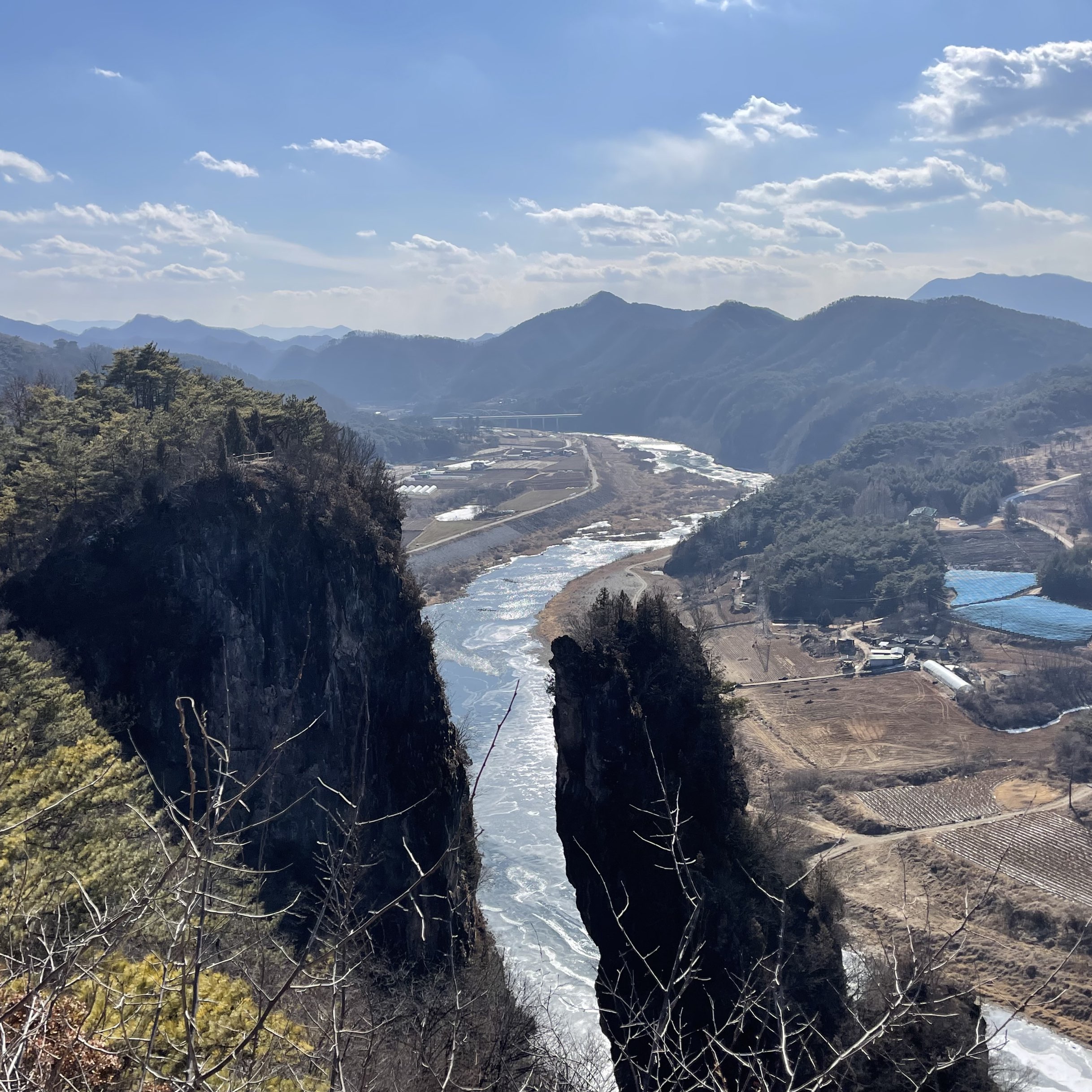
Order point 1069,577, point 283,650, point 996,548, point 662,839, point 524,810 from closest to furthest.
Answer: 1. point 662,839
2. point 283,650
3. point 524,810
4. point 1069,577
5. point 996,548

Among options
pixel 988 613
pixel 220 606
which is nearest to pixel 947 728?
pixel 988 613

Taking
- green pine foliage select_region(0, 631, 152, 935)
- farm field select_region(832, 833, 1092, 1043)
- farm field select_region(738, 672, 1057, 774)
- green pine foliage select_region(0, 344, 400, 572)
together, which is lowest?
farm field select_region(832, 833, 1092, 1043)

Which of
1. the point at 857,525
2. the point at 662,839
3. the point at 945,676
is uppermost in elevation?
the point at 662,839

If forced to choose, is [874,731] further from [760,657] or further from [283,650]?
[283,650]

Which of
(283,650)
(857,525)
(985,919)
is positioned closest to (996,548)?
(857,525)

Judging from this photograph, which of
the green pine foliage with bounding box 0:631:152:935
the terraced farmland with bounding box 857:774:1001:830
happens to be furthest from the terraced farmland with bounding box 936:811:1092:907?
the green pine foliage with bounding box 0:631:152:935

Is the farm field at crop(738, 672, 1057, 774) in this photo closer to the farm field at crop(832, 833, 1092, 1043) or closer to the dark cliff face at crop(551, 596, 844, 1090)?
the farm field at crop(832, 833, 1092, 1043)

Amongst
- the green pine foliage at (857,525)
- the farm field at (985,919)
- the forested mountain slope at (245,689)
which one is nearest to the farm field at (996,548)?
the green pine foliage at (857,525)
